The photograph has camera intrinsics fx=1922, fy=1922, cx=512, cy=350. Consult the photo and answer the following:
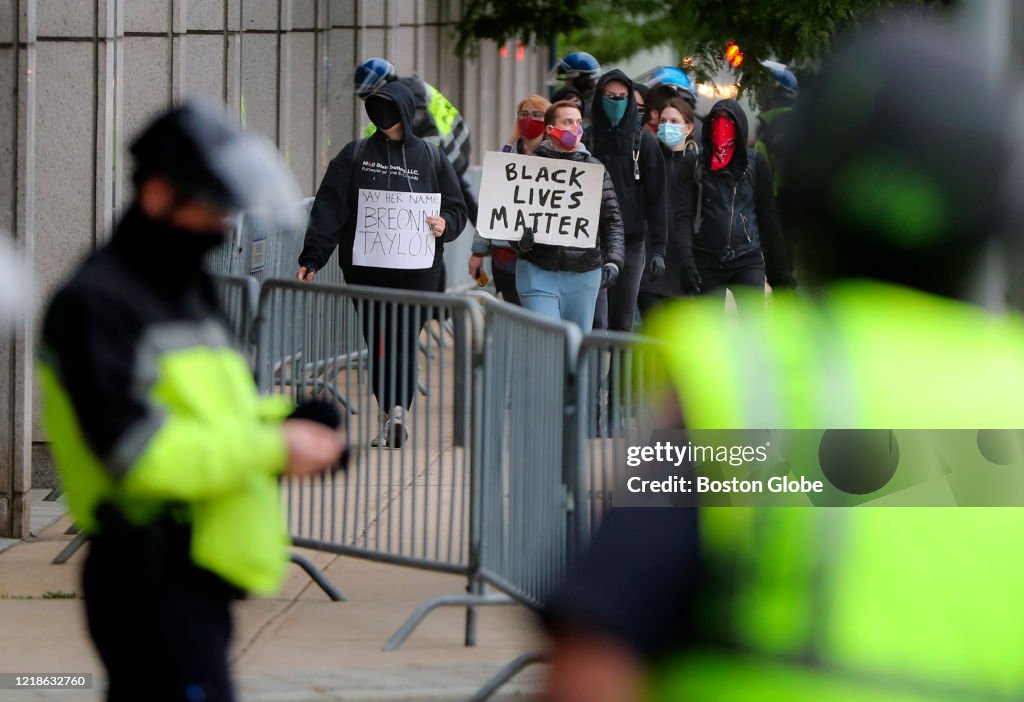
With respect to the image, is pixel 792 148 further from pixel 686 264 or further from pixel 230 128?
pixel 686 264

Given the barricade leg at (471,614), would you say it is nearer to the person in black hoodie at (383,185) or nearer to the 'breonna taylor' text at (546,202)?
the person in black hoodie at (383,185)

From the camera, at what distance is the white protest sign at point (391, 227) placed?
1079cm

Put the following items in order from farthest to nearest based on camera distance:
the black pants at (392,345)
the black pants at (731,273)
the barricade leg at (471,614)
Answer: the black pants at (731,273) < the black pants at (392,345) < the barricade leg at (471,614)

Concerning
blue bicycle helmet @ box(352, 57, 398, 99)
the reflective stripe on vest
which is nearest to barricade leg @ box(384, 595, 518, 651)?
the reflective stripe on vest

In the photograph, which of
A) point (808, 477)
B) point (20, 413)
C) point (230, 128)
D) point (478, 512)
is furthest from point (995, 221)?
point (20, 413)

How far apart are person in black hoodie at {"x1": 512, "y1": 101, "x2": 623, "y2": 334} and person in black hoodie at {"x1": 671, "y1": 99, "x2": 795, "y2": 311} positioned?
0.61 m

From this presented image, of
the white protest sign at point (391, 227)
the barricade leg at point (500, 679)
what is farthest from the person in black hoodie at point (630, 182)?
the barricade leg at point (500, 679)

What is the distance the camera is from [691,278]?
11.5 metres

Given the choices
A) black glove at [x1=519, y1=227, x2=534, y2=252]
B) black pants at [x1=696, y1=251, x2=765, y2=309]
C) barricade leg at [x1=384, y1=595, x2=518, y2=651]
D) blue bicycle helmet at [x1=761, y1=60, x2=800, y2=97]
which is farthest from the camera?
blue bicycle helmet at [x1=761, y1=60, x2=800, y2=97]

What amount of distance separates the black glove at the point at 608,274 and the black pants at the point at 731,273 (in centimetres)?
67

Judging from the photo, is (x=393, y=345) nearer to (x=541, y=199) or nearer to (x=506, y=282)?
(x=541, y=199)

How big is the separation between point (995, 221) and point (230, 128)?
1840 millimetres

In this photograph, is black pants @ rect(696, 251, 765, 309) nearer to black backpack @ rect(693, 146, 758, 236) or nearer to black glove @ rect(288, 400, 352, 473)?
black backpack @ rect(693, 146, 758, 236)

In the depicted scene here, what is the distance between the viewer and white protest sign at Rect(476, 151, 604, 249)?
36.4 feet
